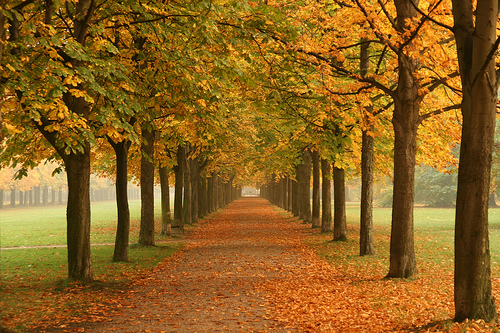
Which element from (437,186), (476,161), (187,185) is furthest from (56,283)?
(437,186)

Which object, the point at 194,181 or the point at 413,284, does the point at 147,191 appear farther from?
the point at 194,181

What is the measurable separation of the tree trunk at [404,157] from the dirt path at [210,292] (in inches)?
126

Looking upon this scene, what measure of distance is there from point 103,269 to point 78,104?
17.0 ft

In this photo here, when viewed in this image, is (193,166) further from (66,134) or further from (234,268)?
(66,134)

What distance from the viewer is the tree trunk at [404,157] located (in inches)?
431

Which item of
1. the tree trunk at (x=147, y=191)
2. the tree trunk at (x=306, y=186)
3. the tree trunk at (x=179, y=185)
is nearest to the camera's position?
the tree trunk at (x=147, y=191)

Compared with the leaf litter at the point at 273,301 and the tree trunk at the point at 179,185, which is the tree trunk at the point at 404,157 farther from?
the tree trunk at the point at 179,185

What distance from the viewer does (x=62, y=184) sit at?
94500mm

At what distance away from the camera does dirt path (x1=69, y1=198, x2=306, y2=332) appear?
25.5ft

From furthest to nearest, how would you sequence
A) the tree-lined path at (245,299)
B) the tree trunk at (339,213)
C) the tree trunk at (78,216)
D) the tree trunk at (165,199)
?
the tree trunk at (165,199)
the tree trunk at (339,213)
the tree trunk at (78,216)
the tree-lined path at (245,299)

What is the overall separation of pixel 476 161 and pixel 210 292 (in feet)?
20.9

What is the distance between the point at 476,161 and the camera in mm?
6621

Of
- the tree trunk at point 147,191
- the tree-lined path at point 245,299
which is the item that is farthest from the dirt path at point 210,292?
the tree trunk at point 147,191

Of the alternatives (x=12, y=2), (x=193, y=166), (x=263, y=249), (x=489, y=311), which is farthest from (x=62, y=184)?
(x=489, y=311)
